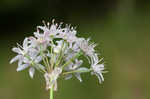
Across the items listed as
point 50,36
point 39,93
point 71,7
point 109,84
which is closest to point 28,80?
point 39,93

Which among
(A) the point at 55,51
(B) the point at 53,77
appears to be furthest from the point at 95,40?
(B) the point at 53,77

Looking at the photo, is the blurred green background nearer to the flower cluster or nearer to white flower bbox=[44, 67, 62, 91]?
the flower cluster

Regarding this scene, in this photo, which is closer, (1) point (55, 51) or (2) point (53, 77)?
(2) point (53, 77)

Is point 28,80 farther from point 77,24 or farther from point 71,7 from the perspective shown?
point 71,7

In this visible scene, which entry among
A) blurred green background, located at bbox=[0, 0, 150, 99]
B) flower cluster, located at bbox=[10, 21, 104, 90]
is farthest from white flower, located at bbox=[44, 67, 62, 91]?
blurred green background, located at bbox=[0, 0, 150, 99]

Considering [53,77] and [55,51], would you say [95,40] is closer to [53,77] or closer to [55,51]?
[55,51]

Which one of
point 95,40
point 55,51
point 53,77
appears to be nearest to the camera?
point 53,77

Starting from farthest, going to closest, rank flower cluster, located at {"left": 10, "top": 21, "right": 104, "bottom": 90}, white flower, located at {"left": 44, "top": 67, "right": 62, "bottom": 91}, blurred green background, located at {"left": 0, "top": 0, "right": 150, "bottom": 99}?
blurred green background, located at {"left": 0, "top": 0, "right": 150, "bottom": 99} → flower cluster, located at {"left": 10, "top": 21, "right": 104, "bottom": 90} → white flower, located at {"left": 44, "top": 67, "right": 62, "bottom": 91}

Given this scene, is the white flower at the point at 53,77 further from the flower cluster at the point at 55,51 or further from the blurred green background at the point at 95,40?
the blurred green background at the point at 95,40

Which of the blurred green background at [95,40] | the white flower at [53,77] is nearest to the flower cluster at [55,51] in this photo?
the white flower at [53,77]
